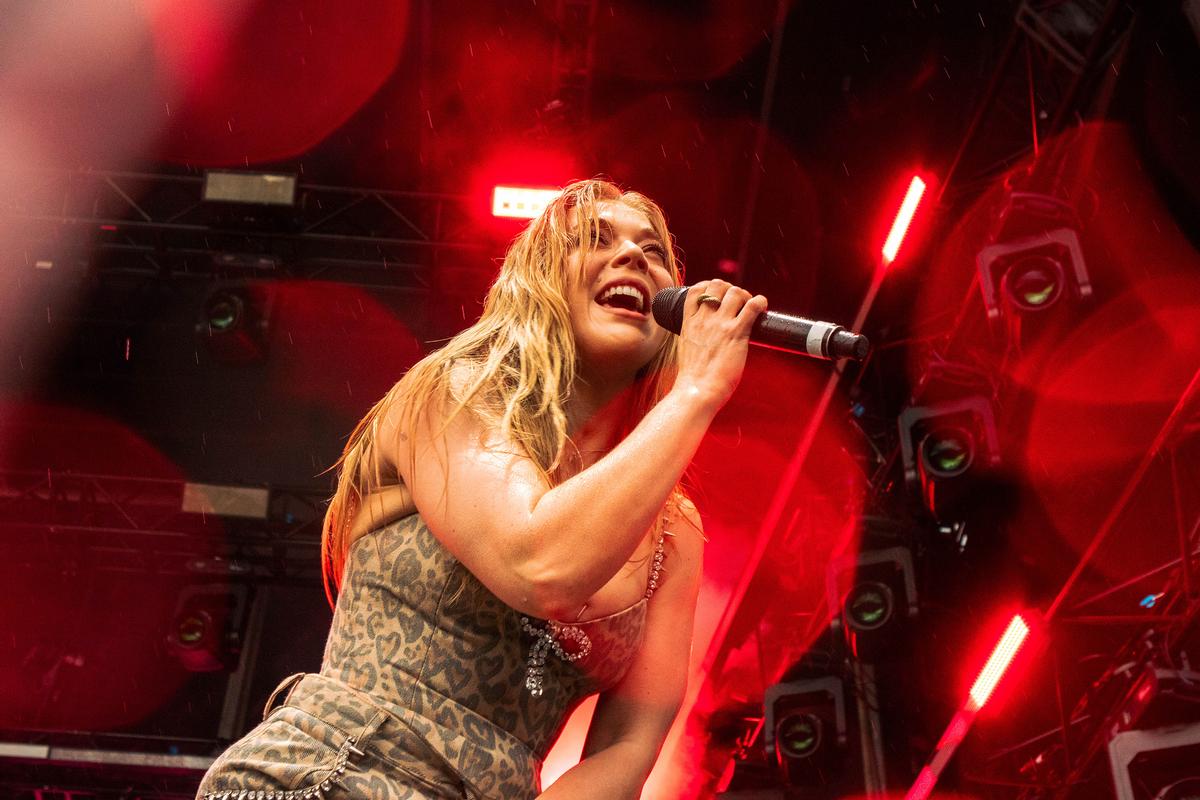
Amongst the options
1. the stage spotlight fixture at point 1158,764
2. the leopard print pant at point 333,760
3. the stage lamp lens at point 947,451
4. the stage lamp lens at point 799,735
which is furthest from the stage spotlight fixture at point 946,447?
the leopard print pant at point 333,760

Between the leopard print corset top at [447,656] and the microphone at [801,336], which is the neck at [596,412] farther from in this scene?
the leopard print corset top at [447,656]

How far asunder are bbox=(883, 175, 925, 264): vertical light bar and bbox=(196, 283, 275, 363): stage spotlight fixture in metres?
4.42

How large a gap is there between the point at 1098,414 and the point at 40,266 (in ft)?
25.2

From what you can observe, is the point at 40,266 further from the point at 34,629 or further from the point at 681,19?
the point at 681,19

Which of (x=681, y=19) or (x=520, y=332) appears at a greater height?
(x=681, y=19)

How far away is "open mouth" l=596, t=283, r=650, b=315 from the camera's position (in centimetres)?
165

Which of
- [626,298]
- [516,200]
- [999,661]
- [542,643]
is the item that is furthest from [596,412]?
[516,200]

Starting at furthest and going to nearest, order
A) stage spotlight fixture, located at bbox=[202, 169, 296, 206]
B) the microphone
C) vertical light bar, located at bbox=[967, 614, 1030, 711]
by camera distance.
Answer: stage spotlight fixture, located at bbox=[202, 169, 296, 206]
vertical light bar, located at bbox=[967, 614, 1030, 711]
the microphone

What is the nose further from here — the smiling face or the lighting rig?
the lighting rig

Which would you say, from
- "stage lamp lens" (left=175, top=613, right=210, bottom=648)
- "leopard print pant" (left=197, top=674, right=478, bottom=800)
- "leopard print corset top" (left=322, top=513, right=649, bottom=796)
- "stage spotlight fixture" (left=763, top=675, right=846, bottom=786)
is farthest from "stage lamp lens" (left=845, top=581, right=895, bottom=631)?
"leopard print pant" (left=197, top=674, right=478, bottom=800)

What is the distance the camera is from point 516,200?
7566mm

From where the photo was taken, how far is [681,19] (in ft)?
23.1

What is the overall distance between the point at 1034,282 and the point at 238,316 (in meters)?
5.39

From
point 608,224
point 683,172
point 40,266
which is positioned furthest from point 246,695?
point 608,224
